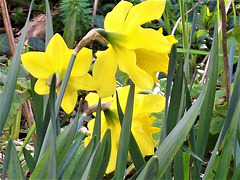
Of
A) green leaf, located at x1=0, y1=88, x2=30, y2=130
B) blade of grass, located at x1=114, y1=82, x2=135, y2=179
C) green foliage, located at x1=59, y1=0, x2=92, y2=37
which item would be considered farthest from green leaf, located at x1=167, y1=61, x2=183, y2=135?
green foliage, located at x1=59, y1=0, x2=92, y2=37

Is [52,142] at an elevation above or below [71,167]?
above

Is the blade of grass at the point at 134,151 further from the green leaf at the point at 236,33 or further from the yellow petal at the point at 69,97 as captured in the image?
the green leaf at the point at 236,33

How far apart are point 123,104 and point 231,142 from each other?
209 millimetres

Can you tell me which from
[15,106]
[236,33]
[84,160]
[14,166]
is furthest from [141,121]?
[236,33]

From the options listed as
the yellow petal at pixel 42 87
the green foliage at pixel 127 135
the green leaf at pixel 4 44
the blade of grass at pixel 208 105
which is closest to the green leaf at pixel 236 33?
the green foliage at pixel 127 135

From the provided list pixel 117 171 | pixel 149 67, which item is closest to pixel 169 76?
pixel 149 67

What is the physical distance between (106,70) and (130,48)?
0.05m

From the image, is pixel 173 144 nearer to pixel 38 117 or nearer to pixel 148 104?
pixel 148 104

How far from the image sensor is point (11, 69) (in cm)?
66

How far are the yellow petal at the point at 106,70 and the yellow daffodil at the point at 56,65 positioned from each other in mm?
14

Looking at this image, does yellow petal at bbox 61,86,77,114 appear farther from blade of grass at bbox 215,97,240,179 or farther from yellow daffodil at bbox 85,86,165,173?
blade of grass at bbox 215,97,240,179

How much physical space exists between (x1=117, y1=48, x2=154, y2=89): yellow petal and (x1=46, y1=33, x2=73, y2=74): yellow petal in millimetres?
89

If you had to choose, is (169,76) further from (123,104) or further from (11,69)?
(11,69)

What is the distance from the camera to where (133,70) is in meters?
0.63
